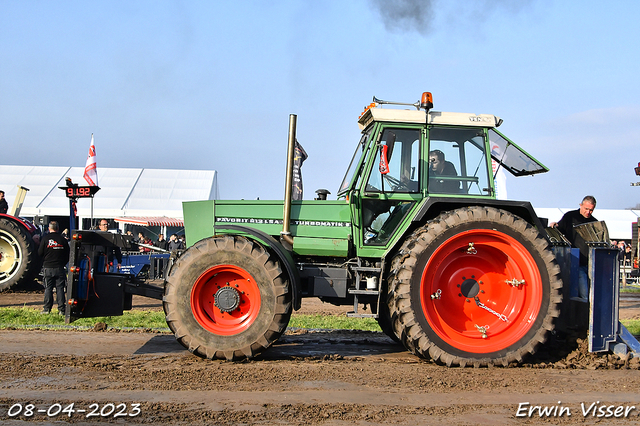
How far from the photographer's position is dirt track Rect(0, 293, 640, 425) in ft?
12.2

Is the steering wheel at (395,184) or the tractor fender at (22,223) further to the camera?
the tractor fender at (22,223)

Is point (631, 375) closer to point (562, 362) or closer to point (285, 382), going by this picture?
point (562, 362)

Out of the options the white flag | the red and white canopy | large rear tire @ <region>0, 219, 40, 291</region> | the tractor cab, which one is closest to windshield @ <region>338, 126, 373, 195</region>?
the tractor cab

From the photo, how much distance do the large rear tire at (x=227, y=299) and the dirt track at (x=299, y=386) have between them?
19 cm

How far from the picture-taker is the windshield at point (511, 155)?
5.75m

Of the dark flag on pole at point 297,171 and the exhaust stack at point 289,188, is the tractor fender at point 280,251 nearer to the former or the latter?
the exhaust stack at point 289,188

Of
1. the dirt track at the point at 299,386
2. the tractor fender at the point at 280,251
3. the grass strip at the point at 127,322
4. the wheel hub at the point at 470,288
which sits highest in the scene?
the tractor fender at the point at 280,251

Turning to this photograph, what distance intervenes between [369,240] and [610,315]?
2532mm

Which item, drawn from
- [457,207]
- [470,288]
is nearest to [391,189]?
[457,207]

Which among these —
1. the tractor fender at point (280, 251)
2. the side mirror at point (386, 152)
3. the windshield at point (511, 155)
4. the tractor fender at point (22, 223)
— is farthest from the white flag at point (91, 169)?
the windshield at point (511, 155)

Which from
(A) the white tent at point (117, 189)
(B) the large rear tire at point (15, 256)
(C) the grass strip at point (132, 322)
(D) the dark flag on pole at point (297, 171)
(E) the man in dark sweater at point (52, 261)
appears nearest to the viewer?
(D) the dark flag on pole at point (297, 171)

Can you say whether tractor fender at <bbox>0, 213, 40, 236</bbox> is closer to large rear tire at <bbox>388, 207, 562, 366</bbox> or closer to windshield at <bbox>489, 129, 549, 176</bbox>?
large rear tire at <bbox>388, 207, 562, 366</bbox>

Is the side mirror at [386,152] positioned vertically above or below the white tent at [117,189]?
below
